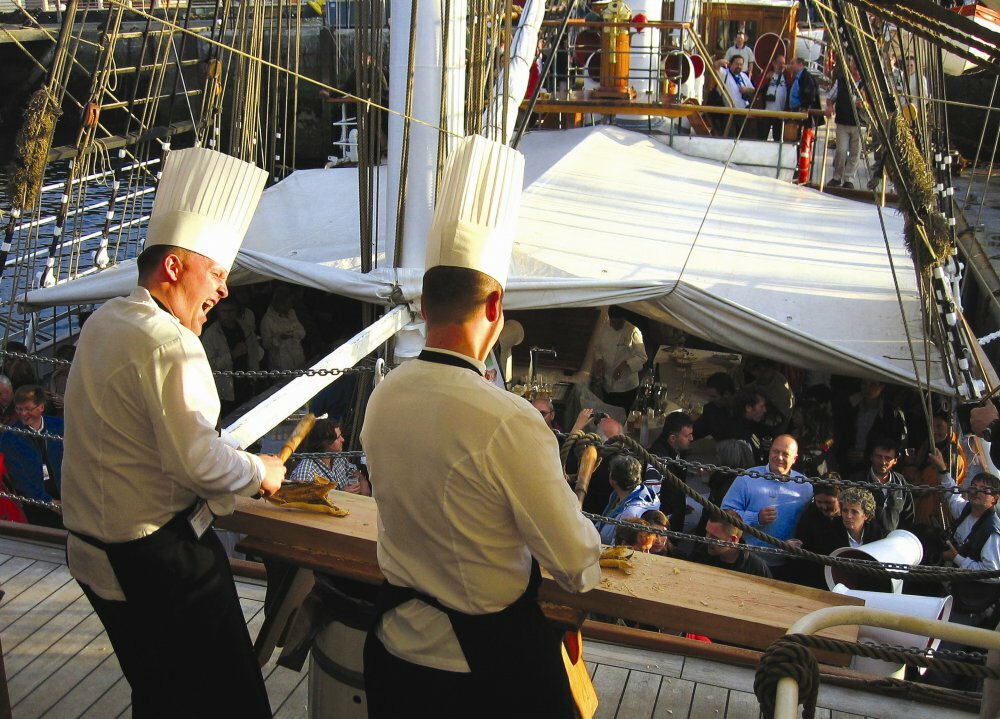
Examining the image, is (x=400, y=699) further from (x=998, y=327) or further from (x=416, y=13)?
(x=998, y=327)

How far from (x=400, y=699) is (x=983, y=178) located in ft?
54.0

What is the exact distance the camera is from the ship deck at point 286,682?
2980mm

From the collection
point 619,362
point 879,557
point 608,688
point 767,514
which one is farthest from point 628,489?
point 619,362

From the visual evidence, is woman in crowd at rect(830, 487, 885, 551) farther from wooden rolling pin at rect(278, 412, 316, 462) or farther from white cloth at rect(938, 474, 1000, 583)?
wooden rolling pin at rect(278, 412, 316, 462)

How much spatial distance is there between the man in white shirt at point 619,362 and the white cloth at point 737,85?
7124mm

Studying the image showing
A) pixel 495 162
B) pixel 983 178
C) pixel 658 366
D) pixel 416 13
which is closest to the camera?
pixel 495 162

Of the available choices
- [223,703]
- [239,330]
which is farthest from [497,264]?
[239,330]

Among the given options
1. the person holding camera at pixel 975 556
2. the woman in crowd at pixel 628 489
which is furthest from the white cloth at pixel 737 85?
the woman in crowd at pixel 628 489

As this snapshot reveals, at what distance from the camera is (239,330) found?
7953 mm

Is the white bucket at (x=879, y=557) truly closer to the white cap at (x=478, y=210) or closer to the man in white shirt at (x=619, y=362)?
the white cap at (x=478, y=210)

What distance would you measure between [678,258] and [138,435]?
5477 mm

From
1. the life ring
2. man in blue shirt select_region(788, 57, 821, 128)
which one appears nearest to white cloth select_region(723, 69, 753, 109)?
man in blue shirt select_region(788, 57, 821, 128)

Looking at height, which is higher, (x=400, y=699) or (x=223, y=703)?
(x=400, y=699)

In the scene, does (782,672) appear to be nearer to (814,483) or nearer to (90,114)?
(814,483)
